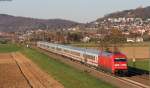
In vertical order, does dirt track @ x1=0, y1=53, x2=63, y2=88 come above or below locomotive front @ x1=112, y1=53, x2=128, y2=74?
below

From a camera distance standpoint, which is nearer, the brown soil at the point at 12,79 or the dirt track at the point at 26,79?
the dirt track at the point at 26,79

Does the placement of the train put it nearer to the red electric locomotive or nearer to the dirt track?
the red electric locomotive

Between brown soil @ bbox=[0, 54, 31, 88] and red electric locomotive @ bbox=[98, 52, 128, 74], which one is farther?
red electric locomotive @ bbox=[98, 52, 128, 74]

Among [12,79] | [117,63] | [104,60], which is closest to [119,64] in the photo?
[117,63]

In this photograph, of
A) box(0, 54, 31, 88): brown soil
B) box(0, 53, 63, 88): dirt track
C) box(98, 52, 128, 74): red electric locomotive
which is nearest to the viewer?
box(0, 53, 63, 88): dirt track

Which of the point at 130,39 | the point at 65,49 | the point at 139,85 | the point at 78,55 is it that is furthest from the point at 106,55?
the point at 130,39

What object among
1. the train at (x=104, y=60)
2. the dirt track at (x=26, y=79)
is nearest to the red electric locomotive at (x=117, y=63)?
the train at (x=104, y=60)

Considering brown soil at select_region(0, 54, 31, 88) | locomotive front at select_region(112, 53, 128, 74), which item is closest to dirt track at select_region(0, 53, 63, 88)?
brown soil at select_region(0, 54, 31, 88)

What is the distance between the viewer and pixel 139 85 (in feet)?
122

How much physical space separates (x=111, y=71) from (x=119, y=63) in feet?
5.90

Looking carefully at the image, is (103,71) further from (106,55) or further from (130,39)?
(130,39)

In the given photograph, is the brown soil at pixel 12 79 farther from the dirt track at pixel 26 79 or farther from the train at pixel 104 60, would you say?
the train at pixel 104 60

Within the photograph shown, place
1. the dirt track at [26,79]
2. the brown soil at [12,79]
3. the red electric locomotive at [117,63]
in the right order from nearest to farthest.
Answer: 1. the dirt track at [26,79]
2. the brown soil at [12,79]
3. the red electric locomotive at [117,63]

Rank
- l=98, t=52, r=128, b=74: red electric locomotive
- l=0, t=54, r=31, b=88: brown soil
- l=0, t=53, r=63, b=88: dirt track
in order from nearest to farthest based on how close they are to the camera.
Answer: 1. l=0, t=53, r=63, b=88: dirt track
2. l=0, t=54, r=31, b=88: brown soil
3. l=98, t=52, r=128, b=74: red electric locomotive
